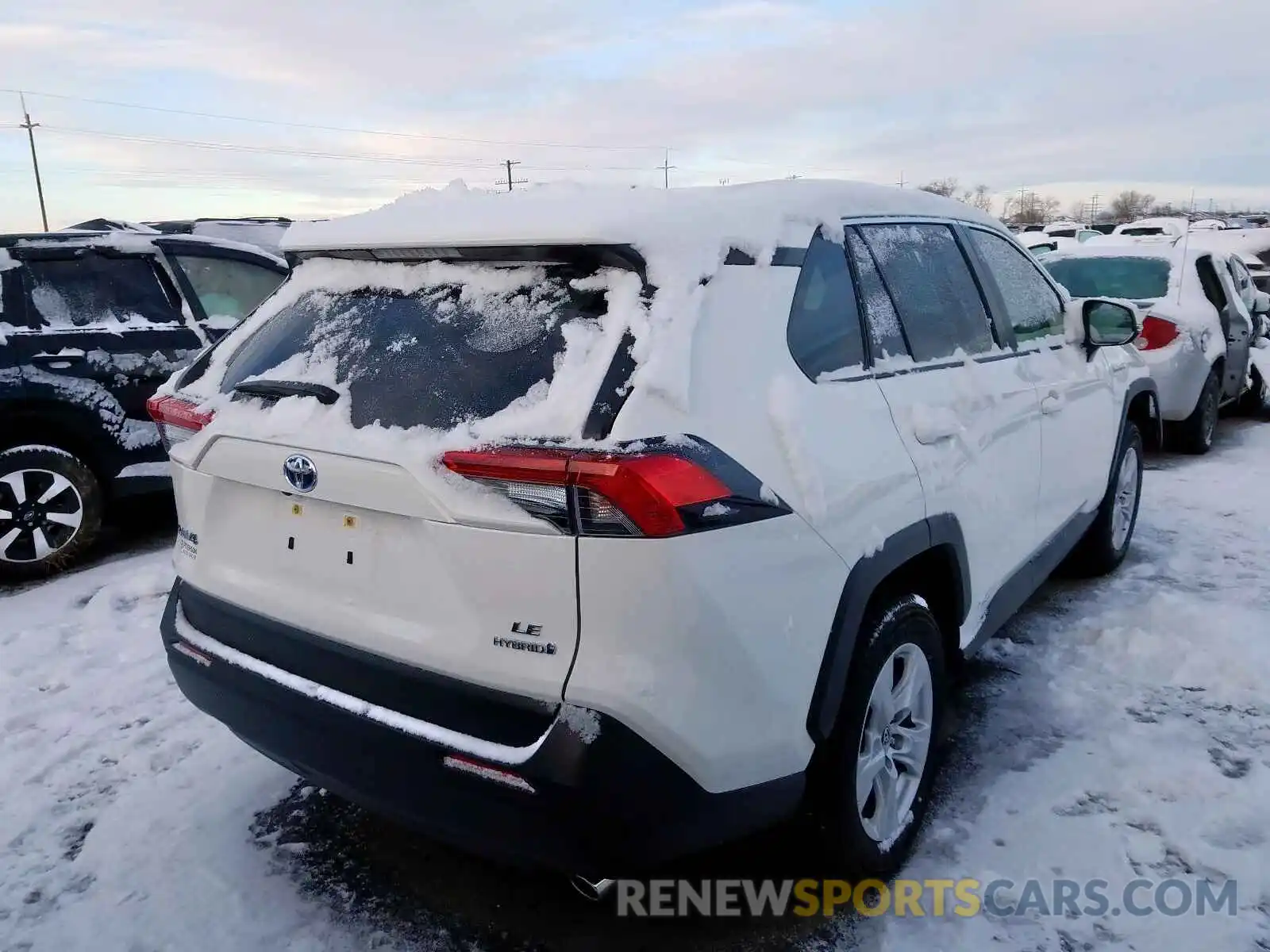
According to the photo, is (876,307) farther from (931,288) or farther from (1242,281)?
(1242,281)

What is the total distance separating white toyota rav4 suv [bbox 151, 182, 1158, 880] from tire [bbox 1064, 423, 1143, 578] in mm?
2202

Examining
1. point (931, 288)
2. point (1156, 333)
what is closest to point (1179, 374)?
point (1156, 333)

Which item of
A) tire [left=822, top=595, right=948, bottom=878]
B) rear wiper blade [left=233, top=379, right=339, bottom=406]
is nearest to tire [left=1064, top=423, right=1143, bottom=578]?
tire [left=822, top=595, right=948, bottom=878]

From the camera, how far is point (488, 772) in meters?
1.92

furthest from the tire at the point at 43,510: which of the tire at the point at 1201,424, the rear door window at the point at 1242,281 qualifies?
the rear door window at the point at 1242,281

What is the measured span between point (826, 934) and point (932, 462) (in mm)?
1257

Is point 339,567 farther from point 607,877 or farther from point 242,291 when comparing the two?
point 242,291

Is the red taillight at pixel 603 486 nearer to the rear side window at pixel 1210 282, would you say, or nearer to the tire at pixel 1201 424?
the tire at pixel 1201 424

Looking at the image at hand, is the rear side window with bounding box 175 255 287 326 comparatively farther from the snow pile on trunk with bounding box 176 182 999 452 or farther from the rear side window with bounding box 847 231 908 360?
the rear side window with bounding box 847 231 908 360

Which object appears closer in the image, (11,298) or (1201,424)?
(11,298)

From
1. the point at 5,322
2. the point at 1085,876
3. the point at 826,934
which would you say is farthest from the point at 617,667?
the point at 5,322

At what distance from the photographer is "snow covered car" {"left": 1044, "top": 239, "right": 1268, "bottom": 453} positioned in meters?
7.15

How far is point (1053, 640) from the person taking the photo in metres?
4.08

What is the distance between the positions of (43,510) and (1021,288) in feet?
16.0
